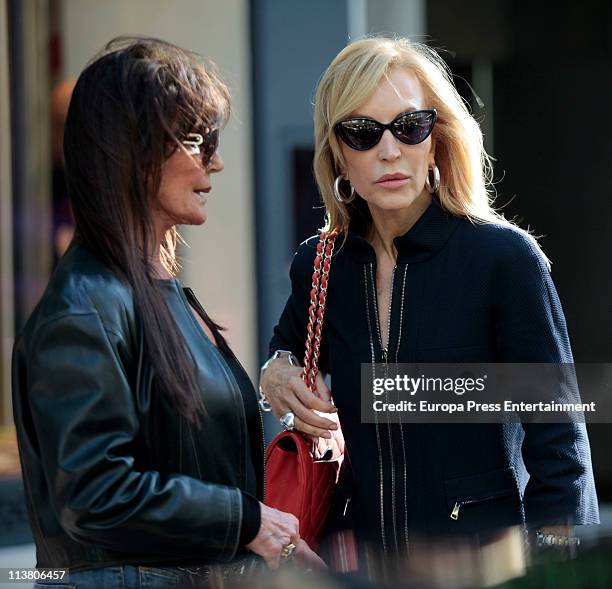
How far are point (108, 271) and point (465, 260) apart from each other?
37.6 inches

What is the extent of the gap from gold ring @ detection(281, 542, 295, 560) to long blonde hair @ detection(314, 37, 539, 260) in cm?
99

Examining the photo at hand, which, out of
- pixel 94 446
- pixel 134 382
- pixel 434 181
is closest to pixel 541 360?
pixel 434 181

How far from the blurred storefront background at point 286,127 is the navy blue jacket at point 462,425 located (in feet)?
11.5

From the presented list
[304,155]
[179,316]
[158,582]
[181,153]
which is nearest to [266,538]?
[158,582]

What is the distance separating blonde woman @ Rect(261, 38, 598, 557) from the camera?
9.11ft

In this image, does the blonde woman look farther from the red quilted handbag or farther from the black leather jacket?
the black leather jacket

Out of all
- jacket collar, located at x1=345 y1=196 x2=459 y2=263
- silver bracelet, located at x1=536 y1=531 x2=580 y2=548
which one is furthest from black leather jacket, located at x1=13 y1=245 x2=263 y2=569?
jacket collar, located at x1=345 y1=196 x2=459 y2=263

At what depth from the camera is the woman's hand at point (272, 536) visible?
2.30 meters

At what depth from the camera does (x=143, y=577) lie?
2236 mm

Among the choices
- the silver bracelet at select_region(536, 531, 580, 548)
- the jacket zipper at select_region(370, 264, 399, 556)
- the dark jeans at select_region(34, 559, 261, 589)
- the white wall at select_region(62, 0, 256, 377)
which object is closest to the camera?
the silver bracelet at select_region(536, 531, 580, 548)

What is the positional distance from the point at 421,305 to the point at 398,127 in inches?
17.2

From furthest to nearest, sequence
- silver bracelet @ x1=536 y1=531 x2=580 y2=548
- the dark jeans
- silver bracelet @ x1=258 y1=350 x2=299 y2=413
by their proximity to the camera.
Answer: silver bracelet @ x1=258 y1=350 x2=299 y2=413 < the dark jeans < silver bracelet @ x1=536 y1=531 x2=580 y2=548

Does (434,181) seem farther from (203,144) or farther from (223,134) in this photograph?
(223,134)

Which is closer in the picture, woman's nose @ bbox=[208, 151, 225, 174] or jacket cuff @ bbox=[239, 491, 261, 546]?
jacket cuff @ bbox=[239, 491, 261, 546]
